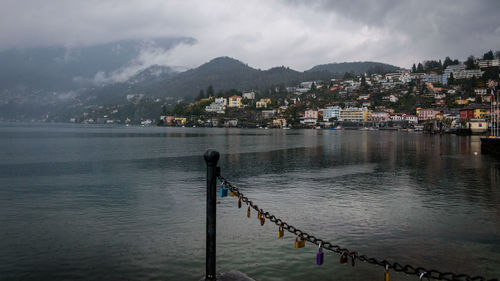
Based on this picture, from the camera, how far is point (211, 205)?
6.74 m

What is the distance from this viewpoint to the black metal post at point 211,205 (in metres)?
6.60

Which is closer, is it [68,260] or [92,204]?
[68,260]

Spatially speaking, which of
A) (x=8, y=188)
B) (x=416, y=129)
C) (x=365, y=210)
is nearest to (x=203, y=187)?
(x=365, y=210)

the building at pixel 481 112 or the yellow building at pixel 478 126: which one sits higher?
the building at pixel 481 112

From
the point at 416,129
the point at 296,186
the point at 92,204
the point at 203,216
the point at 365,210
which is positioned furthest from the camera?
the point at 416,129

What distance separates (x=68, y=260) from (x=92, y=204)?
8382 mm

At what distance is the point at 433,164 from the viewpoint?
3950cm

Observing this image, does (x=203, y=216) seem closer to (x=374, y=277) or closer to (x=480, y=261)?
(x=374, y=277)

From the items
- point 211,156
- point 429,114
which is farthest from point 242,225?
point 429,114

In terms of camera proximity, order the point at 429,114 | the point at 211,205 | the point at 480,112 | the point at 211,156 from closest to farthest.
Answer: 1. the point at 211,156
2. the point at 211,205
3. the point at 480,112
4. the point at 429,114

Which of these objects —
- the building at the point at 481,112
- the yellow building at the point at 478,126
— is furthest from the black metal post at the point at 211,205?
the building at the point at 481,112

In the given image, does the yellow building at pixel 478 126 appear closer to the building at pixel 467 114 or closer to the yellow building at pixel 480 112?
the yellow building at pixel 480 112

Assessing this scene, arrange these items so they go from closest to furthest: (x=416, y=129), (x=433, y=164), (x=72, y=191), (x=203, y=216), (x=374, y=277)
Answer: (x=374, y=277)
(x=203, y=216)
(x=72, y=191)
(x=433, y=164)
(x=416, y=129)

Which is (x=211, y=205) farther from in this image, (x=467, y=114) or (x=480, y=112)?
(x=467, y=114)
